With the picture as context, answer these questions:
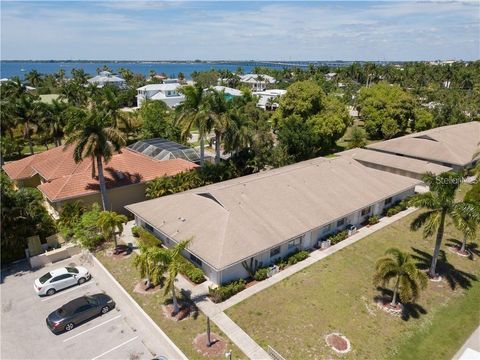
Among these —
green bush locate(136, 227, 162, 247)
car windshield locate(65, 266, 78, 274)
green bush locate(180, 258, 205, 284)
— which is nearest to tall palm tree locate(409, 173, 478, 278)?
green bush locate(180, 258, 205, 284)

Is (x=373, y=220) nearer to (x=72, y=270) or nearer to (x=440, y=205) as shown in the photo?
(x=440, y=205)

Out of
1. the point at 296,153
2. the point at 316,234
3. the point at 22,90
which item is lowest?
the point at 316,234

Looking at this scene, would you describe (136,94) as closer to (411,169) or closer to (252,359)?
(411,169)

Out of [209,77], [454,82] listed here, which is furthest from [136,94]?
[454,82]

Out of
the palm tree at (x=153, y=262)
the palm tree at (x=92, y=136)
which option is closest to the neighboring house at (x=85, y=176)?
the palm tree at (x=92, y=136)

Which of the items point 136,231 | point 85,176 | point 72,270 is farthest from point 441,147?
point 72,270

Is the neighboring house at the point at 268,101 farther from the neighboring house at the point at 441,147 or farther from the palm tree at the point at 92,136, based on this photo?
the palm tree at the point at 92,136

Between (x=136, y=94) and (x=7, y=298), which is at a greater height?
(x=136, y=94)
